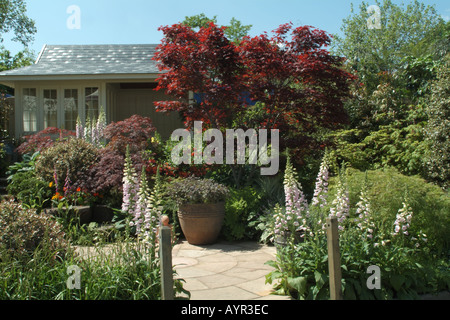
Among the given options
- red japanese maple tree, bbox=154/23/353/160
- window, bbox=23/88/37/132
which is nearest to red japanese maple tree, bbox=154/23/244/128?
red japanese maple tree, bbox=154/23/353/160

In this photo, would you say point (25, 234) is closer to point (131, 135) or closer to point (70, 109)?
point (131, 135)

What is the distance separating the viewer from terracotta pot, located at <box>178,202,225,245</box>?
5.80 metres

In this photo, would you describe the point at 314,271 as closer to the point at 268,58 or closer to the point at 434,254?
the point at 434,254

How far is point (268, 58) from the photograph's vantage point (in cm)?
706

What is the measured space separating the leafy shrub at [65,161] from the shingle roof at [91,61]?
3931mm

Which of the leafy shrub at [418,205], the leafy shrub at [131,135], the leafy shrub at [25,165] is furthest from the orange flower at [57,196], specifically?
the leafy shrub at [418,205]

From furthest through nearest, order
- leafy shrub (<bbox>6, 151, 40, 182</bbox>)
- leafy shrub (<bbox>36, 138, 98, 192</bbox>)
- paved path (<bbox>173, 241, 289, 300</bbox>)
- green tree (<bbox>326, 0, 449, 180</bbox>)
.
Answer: leafy shrub (<bbox>6, 151, 40, 182</bbox>) → green tree (<bbox>326, 0, 449, 180</bbox>) → leafy shrub (<bbox>36, 138, 98, 192</bbox>) → paved path (<bbox>173, 241, 289, 300</bbox>)

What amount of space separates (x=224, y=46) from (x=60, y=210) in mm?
3939

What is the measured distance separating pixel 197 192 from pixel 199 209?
25cm

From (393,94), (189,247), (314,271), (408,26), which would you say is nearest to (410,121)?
(393,94)

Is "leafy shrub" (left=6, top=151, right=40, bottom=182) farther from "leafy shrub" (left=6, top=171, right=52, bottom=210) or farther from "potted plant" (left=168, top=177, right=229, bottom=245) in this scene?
"potted plant" (left=168, top=177, right=229, bottom=245)

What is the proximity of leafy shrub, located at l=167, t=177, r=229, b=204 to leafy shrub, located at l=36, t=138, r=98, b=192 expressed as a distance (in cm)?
239

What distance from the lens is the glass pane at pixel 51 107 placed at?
464 inches

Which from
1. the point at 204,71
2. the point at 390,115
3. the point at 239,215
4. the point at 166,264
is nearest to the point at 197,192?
the point at 239,215
